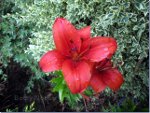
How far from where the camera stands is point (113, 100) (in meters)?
2.74

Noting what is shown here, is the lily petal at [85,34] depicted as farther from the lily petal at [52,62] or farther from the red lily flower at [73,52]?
the lily petal at [52,62]

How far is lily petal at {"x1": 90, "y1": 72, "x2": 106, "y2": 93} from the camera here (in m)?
1.60

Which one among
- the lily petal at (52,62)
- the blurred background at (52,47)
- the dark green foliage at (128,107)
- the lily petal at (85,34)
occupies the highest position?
the lily petal at (85,34)

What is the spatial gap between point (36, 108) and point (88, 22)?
0.94 m

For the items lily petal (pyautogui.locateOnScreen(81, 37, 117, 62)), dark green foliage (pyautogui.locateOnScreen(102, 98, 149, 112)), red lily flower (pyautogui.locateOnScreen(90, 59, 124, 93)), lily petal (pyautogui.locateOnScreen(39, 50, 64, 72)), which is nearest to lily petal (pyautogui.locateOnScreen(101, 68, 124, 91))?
red lily flower (pyautogui.locateOnScreen(90, 59, 124, 93))

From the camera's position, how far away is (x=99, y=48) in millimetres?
1526

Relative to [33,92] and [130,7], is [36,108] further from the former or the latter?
[130,7]

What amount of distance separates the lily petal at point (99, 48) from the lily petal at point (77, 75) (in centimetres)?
5

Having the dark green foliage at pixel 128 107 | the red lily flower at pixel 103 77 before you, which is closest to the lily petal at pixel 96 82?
the red lily flower at pixel 103 77

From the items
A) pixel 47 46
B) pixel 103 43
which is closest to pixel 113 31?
pixel 47 46

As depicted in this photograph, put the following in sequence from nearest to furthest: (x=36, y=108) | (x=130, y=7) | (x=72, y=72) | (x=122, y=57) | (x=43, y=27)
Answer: (x=72, y=72) < (x=130, y=7) < (x=122, y=57) < (x=43, y=27) < (x=36, y=108)

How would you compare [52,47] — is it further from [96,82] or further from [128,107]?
[96,82]

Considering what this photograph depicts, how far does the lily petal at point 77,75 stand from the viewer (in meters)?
1.46

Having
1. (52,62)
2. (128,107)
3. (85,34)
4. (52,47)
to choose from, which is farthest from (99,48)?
(128,107)
